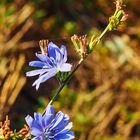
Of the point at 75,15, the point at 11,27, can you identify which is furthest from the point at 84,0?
the point at 11,27

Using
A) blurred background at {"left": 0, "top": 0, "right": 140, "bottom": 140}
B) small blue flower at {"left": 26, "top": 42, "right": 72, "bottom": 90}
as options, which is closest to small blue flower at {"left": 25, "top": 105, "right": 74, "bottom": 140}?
small blue flower at {"left": 26, "top": 42, "right": 72, "bottom": 90}

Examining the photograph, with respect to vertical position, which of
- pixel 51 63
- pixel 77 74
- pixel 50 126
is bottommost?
pixel 50 126

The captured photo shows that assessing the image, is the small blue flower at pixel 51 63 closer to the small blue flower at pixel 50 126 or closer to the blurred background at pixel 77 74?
the small blue flower at pixel 50 126

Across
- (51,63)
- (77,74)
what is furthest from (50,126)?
(77,74)

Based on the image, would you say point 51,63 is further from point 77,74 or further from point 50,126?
point 77,74

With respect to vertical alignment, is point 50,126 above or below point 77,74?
below

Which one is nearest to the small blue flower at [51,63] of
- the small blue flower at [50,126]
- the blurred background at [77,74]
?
the small blue flower at [50,126]

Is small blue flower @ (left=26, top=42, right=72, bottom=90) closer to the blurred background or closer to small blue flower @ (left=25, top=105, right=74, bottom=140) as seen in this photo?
small blue flower @ (left=25, top=105, right=74, bottom=140)
